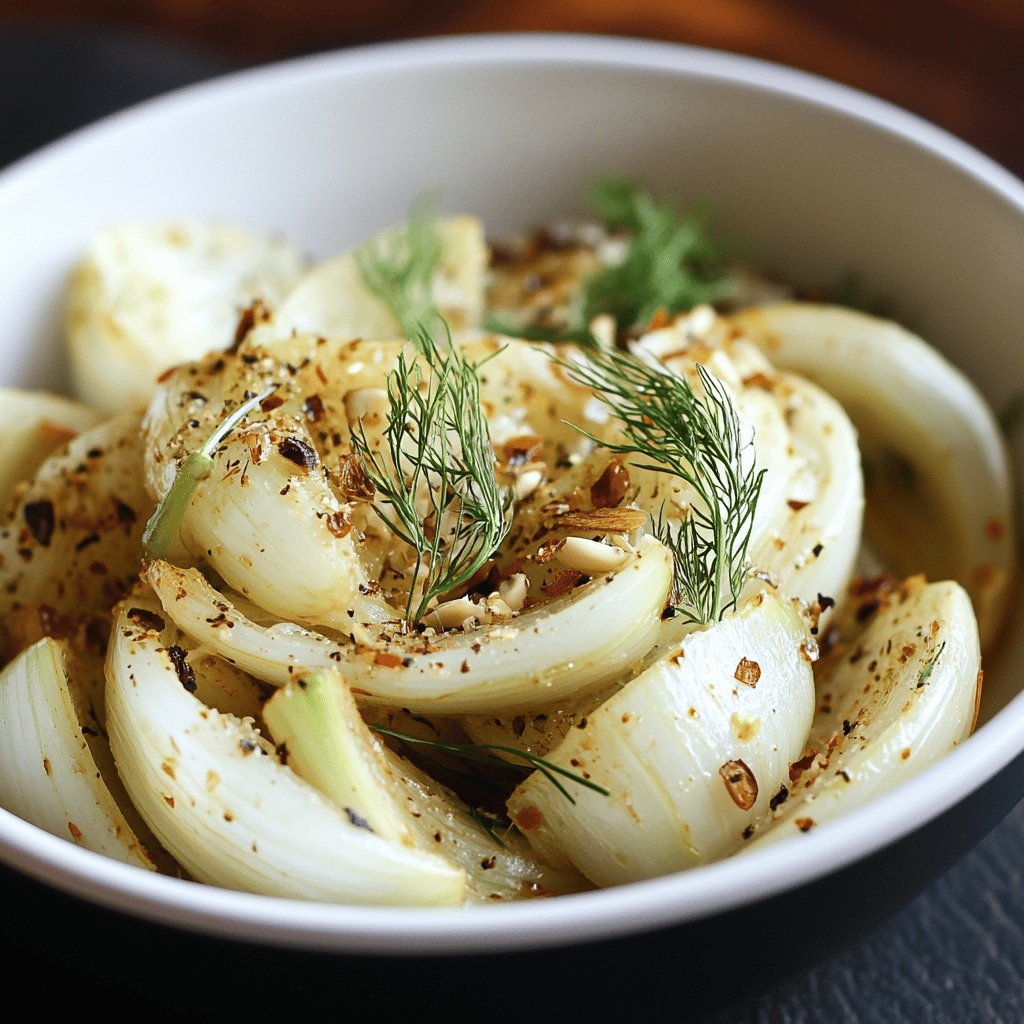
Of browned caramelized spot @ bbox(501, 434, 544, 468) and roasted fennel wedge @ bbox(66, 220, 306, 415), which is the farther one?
roasted fennel wedge @ bbox(66, 220, 306, 415)

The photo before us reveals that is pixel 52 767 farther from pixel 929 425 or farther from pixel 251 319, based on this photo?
pixel 929 425

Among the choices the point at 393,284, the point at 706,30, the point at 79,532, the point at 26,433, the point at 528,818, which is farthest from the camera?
the point at 706,30

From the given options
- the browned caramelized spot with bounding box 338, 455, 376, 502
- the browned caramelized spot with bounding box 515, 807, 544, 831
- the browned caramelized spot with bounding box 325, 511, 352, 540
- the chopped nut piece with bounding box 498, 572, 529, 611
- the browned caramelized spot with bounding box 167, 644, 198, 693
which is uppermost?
the chopped nut piece with bounding box 498, 572, 529, 611

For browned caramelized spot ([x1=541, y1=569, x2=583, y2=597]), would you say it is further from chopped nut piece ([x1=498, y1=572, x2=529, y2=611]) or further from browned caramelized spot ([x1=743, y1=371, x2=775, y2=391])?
browned caramelized spot ([x1=743, y1=371, x2=775, y2=391])

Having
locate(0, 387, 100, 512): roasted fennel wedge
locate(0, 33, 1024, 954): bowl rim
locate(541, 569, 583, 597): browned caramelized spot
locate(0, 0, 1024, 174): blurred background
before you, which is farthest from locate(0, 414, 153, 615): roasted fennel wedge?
locate(0, 0, 1024, 174): blurred background

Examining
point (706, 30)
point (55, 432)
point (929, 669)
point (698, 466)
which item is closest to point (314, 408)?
point (698, 466)

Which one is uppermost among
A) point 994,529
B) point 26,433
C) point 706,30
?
point 706,30

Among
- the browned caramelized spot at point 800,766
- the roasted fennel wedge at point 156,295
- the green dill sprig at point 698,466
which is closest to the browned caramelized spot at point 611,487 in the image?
the green dill sprig at point 698,466
